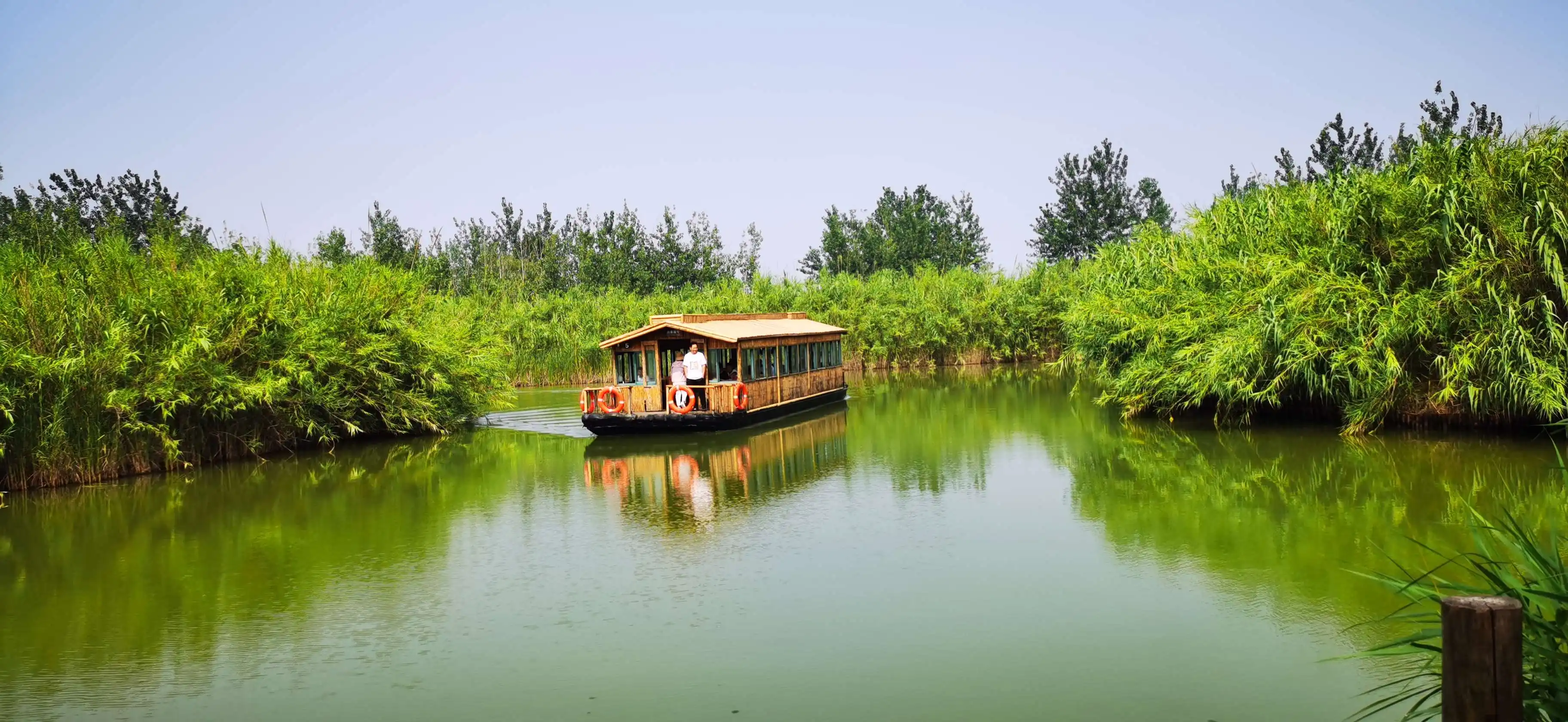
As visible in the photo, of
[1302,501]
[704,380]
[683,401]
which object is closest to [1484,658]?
[1302,501]

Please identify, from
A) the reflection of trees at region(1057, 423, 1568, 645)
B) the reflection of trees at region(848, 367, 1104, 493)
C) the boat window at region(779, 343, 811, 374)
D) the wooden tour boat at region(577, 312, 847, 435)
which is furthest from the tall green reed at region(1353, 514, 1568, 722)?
the boat window at region(779, 343, 811, 374)

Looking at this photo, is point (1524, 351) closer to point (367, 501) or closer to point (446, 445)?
point (367, 501)

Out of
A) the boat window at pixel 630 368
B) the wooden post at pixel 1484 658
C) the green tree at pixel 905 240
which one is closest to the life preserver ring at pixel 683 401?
the boat window at pixel 630 368

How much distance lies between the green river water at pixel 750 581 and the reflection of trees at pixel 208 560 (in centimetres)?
5

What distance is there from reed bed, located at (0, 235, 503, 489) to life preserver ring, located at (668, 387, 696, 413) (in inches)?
147

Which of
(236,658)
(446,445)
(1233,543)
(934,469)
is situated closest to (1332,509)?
(1233,543)

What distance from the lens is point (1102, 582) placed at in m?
8.98

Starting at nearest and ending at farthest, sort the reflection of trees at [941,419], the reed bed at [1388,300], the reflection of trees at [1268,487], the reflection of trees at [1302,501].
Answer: the reflection of trees at [1302,501]
the reflection of trees at [1268,487]
the reed bed at [1388,300]
the reflection of trees at [941,419]

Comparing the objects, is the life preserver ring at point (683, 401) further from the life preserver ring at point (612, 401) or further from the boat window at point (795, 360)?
the boat window at point (795, 360)

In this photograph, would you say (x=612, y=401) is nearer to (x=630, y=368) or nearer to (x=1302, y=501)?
(x=630, y=368)

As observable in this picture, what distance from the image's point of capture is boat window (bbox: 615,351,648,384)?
20812 millimetres

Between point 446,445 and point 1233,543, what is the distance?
42.6 ft

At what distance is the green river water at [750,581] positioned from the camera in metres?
6.77

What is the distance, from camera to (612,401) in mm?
19375
